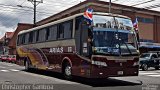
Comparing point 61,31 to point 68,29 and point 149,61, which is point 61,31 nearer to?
point 68,29

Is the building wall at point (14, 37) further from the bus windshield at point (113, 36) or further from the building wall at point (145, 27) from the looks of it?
the bus windshield at point (113, 36)

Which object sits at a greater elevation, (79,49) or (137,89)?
(79,49)

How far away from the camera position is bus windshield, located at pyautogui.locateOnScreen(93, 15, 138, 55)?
14.5 meters

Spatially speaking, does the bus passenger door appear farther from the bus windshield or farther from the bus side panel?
the bus side panel

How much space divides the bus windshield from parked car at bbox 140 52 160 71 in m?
12.7

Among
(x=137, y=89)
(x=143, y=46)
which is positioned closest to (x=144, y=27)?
(x=143, y=46)

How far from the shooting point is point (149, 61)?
27938 mm

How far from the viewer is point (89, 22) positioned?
14.8 meters

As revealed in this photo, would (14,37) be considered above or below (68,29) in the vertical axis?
above

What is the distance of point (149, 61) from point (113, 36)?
13.9 m

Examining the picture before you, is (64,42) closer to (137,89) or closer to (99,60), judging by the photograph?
(99,60)

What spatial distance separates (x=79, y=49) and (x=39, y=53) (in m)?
6.74

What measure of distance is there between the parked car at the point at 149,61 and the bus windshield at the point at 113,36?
1272 cm

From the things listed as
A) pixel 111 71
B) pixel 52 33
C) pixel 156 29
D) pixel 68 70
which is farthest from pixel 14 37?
pixel 111 71
